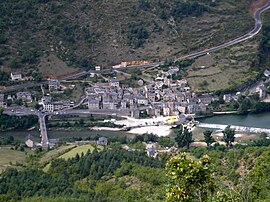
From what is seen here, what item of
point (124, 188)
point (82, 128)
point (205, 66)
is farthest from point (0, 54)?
point (124, 188)

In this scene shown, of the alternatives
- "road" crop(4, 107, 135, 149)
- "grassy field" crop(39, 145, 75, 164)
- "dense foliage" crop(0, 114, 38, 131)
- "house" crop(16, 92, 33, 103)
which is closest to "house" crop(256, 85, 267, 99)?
"road" crop(4, 107, 135, 149)

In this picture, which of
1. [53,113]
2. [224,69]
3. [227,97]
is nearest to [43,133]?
[53,113]

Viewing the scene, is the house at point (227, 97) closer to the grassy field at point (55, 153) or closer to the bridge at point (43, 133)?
the bridge at point (43, 133)

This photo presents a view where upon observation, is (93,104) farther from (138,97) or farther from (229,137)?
(229,137)

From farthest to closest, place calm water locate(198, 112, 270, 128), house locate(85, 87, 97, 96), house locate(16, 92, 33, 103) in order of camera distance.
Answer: house locate(85, 87, 97, 96), house locate(16, 92, 33, 103), calm water locate(198, 112, 270, 128)

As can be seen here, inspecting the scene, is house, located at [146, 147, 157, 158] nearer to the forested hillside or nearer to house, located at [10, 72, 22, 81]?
the forested hillside

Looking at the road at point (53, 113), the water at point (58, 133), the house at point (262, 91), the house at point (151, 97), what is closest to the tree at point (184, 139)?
the water at point (58, 133)
